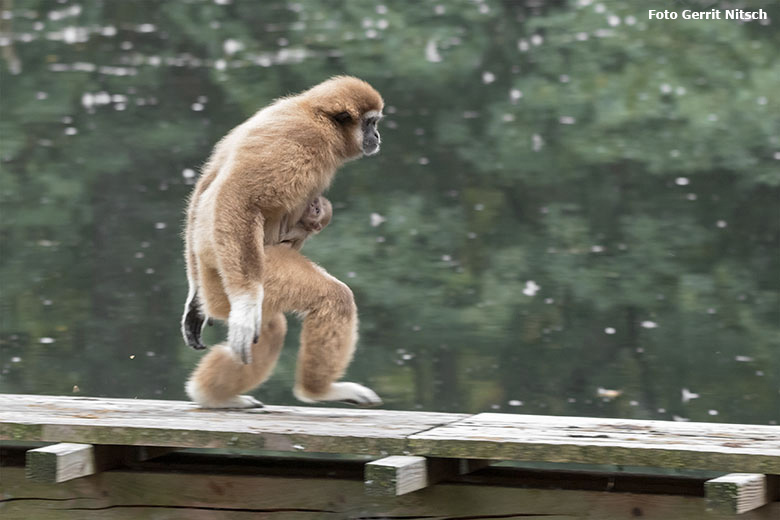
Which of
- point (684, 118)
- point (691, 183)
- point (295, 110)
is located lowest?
point (295, 110)

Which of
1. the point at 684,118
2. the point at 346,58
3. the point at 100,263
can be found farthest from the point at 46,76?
the point at 684,118

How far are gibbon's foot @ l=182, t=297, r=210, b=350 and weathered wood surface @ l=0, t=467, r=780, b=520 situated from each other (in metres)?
0.76

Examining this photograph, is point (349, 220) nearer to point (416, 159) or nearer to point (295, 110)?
point (416, 159)

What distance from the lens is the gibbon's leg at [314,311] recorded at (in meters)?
3.66

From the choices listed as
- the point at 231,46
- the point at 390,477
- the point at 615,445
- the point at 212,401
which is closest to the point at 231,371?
the point at 212,401

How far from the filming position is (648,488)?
321cm

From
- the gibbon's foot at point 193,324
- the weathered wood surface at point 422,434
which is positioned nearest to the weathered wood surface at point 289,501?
the weathered wood surface at point 422,434

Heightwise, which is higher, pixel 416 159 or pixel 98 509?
pixel 416 159

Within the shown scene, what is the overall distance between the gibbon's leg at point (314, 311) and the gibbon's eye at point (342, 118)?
490mm

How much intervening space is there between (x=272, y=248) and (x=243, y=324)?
36cm

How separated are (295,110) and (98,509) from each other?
1486 mm

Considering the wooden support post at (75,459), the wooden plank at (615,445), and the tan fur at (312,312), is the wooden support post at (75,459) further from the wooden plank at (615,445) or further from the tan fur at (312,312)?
the wooden plank at (615,445)

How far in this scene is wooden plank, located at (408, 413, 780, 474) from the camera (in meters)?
2.88

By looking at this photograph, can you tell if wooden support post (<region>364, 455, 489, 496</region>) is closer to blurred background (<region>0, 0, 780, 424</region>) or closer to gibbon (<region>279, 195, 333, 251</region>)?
gibbon (<region>279, 195, 333, 251</region>)
